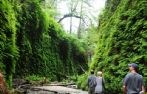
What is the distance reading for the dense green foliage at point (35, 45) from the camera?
55.3 ft

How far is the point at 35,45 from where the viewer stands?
33750 millimetres

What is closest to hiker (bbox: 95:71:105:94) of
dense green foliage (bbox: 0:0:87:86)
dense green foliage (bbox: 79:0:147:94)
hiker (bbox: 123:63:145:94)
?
dense green foliage (bbox: 79:0:147:94)

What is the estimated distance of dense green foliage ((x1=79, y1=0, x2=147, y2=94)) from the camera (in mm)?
17875

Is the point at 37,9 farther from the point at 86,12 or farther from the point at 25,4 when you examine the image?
the point at 86,12

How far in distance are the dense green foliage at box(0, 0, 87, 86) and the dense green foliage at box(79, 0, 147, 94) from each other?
495cm

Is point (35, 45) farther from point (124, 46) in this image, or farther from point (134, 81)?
point (134, 81)

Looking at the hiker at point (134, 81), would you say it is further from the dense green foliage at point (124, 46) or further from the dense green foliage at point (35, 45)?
the dense green foliage at point (35, 45)

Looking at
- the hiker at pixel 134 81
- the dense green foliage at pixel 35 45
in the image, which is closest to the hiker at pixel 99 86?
the hiker at pixel 134 81

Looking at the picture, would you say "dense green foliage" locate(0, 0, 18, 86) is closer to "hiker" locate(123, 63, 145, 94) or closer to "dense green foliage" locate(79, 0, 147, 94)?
"dense green foliage" locate(79, 0, 147, 94)

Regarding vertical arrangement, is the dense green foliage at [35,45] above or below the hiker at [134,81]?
above

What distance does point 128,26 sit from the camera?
64.6 ft

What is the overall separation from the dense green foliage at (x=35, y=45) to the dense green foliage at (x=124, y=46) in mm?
4950

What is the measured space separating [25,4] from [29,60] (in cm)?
487

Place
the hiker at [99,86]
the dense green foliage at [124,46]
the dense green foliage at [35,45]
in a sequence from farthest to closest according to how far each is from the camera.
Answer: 1. the dense green foliage at [124,46]
2. the dense green foliage at [35,45]
3. the hiker at [99,86]
